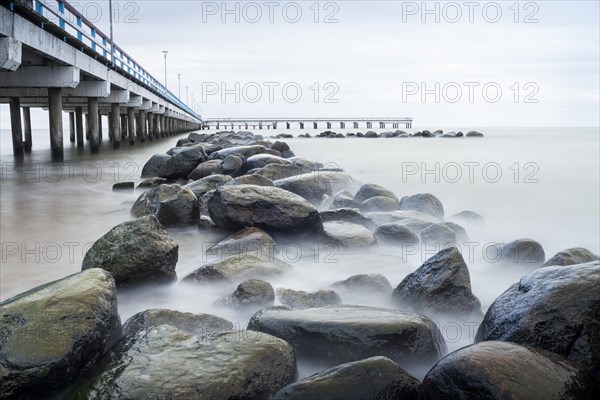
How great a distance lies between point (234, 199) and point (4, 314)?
10.4ft

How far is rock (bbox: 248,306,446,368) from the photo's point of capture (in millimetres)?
2814

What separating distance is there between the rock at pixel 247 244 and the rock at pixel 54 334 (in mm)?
2111

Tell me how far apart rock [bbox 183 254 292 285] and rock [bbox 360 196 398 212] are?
3.16 metres

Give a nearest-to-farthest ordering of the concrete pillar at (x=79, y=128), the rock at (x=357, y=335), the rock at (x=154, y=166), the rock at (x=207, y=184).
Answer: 1. the rock at (x=357, y=335)
2. the rock at (x=207, y=184)
3. the rock at (x=154, y=166)
4. the concrete pillar at (x=79, y=128)

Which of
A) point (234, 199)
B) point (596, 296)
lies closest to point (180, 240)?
point (234, 199)

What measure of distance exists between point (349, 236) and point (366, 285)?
1.65 m

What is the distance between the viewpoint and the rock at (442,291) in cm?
378

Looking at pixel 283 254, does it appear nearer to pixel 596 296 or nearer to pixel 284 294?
pixel 284 294

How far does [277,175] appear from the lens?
30.3 feet

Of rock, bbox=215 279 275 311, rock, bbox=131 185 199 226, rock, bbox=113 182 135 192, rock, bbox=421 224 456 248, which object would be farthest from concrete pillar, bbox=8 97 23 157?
rock, bbox=215 279 275 311

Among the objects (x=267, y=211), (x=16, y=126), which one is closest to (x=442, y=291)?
(x=267, y=211)

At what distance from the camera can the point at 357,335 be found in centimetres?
281

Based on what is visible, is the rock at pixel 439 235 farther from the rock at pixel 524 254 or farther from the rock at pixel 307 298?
the rock at pixel 307 298

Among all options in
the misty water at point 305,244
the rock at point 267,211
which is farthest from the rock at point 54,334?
the rock at point 267,211
